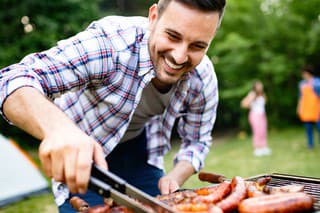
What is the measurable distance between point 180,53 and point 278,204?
102cm

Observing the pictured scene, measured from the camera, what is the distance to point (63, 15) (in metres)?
13.1

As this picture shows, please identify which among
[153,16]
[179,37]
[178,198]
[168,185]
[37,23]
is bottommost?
[168,185]

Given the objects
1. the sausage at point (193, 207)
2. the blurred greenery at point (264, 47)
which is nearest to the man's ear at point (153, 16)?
the sausage at point (193, 207)

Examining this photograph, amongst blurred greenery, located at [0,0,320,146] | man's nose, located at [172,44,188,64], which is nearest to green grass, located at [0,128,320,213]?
blurred greenery, located at [0,0,320,146]

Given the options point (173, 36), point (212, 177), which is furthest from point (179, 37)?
point (212, 177)

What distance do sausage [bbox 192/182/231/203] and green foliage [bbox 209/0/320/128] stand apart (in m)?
14.8

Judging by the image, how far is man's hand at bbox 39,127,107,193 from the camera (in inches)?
55.8

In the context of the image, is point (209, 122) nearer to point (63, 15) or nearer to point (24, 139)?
point (63, 15)

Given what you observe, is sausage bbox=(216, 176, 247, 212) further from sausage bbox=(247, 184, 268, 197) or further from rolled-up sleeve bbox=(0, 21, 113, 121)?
rolled-up sleeve bbox=(0, 21, 113, 121)

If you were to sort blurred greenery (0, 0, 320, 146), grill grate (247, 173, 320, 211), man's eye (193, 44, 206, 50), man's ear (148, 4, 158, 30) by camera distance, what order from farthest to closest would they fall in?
1. blurred greenery (0, 0, 320, 146)
2. man's ear (148, 4, 158, 30)
3. man's eye (193, 44, 206, 50)
4. grill grate (247, 173, 320, 211)

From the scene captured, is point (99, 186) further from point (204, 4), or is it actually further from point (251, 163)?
point (251, 163)

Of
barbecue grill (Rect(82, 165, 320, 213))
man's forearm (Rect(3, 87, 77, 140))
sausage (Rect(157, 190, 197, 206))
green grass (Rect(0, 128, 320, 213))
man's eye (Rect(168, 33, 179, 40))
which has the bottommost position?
green grass (Rect(0, 128, 320, 213))

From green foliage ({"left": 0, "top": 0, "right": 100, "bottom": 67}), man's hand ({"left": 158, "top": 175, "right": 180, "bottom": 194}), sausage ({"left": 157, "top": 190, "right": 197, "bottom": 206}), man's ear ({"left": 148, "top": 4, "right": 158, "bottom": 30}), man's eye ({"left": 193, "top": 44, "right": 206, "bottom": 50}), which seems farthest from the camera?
green foliage ({"left": 0, "top": 0, "right": 100, "bottom": 67})

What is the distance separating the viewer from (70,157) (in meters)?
1.42
